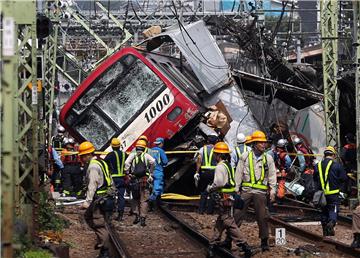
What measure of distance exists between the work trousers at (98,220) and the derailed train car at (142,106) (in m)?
9.35

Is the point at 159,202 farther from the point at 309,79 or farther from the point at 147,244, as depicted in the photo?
the point at 309,79

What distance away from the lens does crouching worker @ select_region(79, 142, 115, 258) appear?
1180 centimetres

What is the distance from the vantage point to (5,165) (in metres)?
6.43

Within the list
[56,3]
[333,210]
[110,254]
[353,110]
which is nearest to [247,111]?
[353,110]

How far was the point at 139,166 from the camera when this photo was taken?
1673 cm

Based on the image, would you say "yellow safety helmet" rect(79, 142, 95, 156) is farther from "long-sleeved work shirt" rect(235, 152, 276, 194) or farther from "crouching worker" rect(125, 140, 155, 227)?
"crouching worker" rect(125, 140, 155, 227)

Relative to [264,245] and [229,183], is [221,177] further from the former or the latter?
[264,245]

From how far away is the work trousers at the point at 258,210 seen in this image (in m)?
12.4

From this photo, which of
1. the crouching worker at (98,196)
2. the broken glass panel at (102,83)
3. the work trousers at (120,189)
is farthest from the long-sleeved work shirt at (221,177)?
the broken glass panel at (102,83)

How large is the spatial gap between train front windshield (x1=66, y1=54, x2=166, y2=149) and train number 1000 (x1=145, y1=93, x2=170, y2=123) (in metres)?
0.22

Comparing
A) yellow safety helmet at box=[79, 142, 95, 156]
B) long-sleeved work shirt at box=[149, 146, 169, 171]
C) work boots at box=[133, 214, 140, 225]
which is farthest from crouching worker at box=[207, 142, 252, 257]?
long-sleeved work shirt at box=[149, 146, 169, 171]

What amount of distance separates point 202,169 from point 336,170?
10.4 ft

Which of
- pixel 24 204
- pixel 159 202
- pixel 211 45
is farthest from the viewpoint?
pixel 211 45

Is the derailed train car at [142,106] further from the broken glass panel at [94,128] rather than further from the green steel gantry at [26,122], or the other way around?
the green steel gantry at [26,122]
